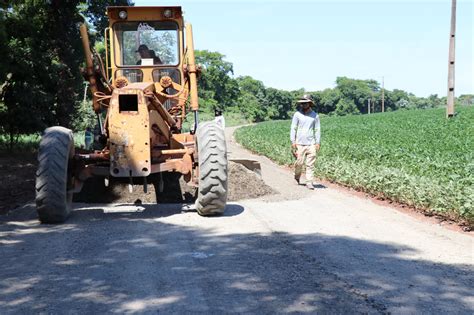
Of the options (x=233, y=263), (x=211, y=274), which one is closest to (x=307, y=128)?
(x=233, y=263)

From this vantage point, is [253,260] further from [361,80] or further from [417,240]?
[361,80]

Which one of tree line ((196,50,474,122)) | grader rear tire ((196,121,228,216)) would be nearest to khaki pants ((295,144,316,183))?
grader rear tire ((196,121,228,216))

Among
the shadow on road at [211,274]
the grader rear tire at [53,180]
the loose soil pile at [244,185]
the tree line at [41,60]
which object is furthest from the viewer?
the tree line at [41,60]

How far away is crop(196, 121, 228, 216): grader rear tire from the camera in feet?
23.7

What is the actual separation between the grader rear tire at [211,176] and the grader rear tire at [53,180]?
1811 millimetres

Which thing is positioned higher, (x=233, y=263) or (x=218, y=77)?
(x=218, y=77)

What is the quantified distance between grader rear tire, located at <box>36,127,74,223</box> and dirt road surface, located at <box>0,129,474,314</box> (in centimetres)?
19

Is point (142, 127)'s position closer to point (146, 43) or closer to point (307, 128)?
point (146, 43)

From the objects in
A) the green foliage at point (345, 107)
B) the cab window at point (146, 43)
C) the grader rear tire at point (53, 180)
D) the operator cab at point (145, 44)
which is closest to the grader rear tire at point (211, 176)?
the grader rear tire at point (53, 180)

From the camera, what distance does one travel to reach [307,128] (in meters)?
11.1

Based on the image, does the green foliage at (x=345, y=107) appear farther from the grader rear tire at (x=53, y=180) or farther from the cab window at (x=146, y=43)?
the grader rear tire at (x=53, y=180)

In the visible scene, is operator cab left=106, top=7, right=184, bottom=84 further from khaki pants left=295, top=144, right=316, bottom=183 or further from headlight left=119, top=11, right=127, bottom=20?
khaki pants left=295, top=144, right=316, bottom=183

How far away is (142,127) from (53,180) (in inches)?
53.2

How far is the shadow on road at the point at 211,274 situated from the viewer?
13.0 feet
